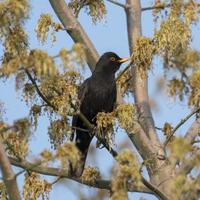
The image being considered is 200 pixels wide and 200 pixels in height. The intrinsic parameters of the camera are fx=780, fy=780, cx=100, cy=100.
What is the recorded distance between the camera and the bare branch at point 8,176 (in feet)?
17.0

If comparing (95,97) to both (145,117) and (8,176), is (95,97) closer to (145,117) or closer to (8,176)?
(145,117)

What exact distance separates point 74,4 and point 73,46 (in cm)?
399

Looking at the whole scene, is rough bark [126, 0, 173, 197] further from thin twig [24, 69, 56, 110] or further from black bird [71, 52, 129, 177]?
thin twig [24, 69, 56, 110]

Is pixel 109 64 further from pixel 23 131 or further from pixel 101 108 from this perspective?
pixel 23 131

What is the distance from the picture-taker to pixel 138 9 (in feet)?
29.0

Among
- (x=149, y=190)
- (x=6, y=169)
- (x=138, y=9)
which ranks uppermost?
(x=138, y=9)

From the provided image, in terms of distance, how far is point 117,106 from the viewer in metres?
6.64

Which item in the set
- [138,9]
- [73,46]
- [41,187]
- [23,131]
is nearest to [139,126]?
[41,187]

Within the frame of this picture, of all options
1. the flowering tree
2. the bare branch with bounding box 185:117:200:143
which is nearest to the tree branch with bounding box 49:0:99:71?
the flowering tree

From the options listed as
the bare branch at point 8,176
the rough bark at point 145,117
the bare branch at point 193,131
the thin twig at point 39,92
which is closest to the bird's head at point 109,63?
the rough bark at point 145,117

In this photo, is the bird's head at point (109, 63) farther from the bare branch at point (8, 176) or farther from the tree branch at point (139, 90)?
the bare branch at point (8, 176)

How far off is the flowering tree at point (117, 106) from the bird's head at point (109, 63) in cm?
13

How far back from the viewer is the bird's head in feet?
28.7

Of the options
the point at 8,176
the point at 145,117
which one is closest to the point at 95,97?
the point at 145,117
